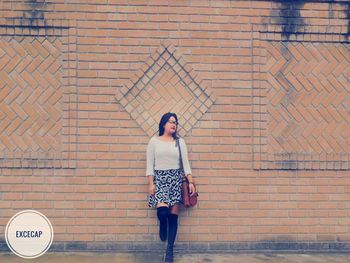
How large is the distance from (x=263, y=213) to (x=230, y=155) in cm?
84

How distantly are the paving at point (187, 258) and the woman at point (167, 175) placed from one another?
0.34 metres

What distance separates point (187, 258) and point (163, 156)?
4.11 ft

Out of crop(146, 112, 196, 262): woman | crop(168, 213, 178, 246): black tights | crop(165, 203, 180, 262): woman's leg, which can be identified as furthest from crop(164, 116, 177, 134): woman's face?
crop(168, 213, 178, 246): black tights

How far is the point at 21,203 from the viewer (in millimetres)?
5242

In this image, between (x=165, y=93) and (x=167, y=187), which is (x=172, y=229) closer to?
→ (x=167, y=187)

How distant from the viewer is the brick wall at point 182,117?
208 inches

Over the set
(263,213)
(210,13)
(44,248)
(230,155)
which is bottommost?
(44,248)

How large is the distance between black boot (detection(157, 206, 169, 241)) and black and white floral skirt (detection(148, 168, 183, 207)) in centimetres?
8

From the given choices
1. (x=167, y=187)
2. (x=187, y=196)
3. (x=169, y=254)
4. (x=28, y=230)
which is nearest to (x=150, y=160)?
(x=167, y=187)

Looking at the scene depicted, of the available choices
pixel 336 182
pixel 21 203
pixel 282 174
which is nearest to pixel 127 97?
pixel 21 203

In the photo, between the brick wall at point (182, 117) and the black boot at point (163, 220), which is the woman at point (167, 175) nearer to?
the black boot at point (163, 220)

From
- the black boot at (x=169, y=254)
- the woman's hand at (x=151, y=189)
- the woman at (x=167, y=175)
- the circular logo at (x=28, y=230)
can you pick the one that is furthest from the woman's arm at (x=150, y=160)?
the circular logo at (x=28, y=230)

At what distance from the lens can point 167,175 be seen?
4.99 m

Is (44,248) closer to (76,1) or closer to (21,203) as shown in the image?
(21,203)
